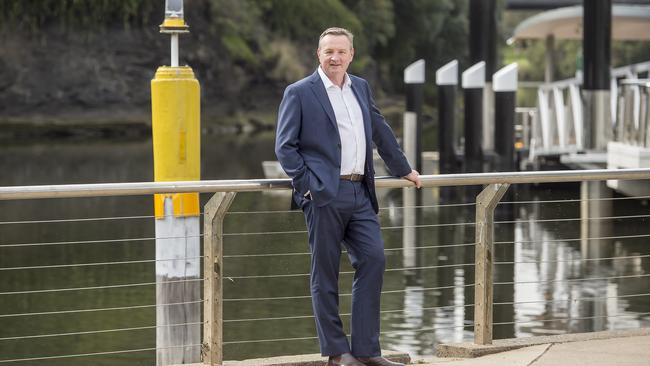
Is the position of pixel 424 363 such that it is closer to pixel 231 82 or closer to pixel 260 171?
pixel 260 171

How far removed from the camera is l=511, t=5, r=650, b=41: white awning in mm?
32906

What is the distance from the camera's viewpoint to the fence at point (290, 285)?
22.3ft

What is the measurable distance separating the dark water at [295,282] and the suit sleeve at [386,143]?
103 cm

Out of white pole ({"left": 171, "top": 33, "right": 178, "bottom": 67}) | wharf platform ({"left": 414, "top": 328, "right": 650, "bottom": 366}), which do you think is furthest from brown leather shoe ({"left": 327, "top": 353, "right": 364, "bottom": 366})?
white pole ({"left": 171, "top": 33, "right": 178, "bottom": 67})

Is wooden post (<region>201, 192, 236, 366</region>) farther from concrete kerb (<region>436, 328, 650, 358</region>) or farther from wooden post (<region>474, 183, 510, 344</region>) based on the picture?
wooden post (<region>474, 183, 510, 344</region>)

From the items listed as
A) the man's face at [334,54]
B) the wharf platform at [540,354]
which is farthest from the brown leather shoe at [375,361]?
the man's face at [334,54]

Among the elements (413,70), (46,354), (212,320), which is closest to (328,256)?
(212,320)

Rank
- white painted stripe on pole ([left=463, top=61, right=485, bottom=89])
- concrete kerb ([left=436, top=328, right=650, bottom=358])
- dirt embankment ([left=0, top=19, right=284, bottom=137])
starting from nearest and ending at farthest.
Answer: concrete kerb ([left=436, top=328, right=650, bottom=358]), white painted stripe on pole ([left=463, top=61, right=485, bottom=89]), dirt embankment ([left=0, top=19, right=284, bottom=137])

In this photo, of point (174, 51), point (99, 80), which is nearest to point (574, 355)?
point (174, 51)

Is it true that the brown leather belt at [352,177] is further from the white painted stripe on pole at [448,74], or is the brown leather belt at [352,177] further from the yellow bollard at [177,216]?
the white painted stripe on pole at [448,74]

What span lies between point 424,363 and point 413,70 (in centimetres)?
1855

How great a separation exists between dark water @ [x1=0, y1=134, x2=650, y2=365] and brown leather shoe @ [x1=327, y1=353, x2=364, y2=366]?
3.73ft

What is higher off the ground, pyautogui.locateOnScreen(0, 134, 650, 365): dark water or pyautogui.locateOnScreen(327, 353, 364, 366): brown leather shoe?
pyautogui.locateOnScreen(327, 353, 364, 366): brown leather shoe

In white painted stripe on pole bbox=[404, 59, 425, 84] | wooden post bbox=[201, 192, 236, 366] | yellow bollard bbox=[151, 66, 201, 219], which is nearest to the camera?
wooden post bbox=[201, 192, 236, 366]
